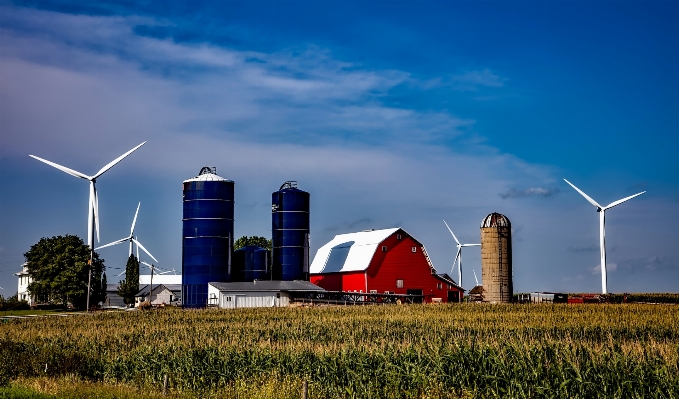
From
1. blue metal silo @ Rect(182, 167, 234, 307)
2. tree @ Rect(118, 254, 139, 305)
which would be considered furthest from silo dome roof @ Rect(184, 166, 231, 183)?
tree @ Rect(118, 254, 139, 305)

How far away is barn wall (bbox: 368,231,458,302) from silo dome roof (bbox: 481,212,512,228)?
13.7 metres

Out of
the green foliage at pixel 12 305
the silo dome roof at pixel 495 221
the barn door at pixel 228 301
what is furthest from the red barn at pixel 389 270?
the green foliage at pixel 12 305

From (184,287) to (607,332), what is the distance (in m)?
46.5

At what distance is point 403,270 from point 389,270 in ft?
5.39

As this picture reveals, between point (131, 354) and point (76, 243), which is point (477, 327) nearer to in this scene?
point (131, 354)

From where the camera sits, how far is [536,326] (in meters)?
37.2

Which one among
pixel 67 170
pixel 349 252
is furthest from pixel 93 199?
pixel 349 252

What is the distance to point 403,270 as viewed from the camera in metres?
76.9

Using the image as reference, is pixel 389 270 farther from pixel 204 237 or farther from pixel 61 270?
pixel 61 270

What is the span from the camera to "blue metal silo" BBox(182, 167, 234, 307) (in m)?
71.5

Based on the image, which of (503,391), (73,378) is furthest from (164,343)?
(503,391)

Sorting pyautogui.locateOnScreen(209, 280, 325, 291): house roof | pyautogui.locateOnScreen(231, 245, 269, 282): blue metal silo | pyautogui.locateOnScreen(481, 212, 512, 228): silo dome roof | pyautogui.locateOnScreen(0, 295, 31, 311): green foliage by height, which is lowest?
pyautogui.locateOnScreen(0, 295, 31, 311): green foliage

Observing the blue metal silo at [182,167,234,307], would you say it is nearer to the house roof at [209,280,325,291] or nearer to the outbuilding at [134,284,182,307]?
the house roof at [209,280,325,291]

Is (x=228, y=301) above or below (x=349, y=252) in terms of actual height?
below
